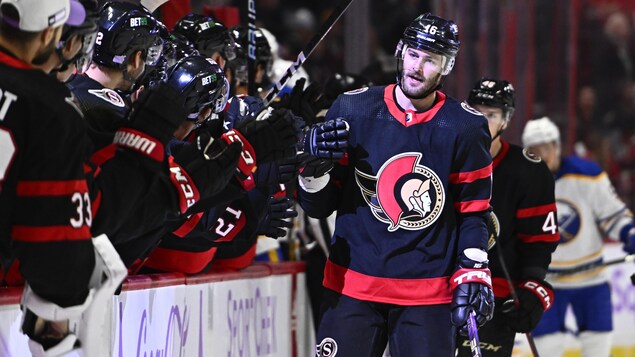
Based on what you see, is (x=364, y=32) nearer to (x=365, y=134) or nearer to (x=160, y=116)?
(x=365, y=134)

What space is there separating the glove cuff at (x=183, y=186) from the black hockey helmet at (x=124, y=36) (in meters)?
0.93

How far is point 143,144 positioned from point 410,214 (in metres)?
1.34

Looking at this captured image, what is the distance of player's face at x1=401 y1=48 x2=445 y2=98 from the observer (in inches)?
148

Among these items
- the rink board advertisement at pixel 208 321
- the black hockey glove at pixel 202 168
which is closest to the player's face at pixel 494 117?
the rink board advertisement at pixel 208 321

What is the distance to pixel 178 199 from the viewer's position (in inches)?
105

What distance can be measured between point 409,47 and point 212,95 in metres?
0.65

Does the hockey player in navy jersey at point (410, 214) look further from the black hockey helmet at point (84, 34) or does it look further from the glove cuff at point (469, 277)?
the black hockey helmet at point (84, 34)

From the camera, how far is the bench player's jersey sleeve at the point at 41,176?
2.19 meters

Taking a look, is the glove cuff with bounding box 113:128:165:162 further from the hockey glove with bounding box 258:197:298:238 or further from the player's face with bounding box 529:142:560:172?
the player's face with bounding box 529:142:560:172

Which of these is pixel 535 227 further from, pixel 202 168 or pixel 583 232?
pixel 202 168

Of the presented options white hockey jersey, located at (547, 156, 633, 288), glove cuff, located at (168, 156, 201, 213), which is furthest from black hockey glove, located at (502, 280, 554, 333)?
glove cuff, located at (168, 156, 201, 213)

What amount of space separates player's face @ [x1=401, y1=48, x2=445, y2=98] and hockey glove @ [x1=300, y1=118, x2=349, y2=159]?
263 mm

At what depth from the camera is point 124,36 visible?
358cm

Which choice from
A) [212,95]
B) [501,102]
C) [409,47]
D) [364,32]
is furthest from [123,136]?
[364,32]
